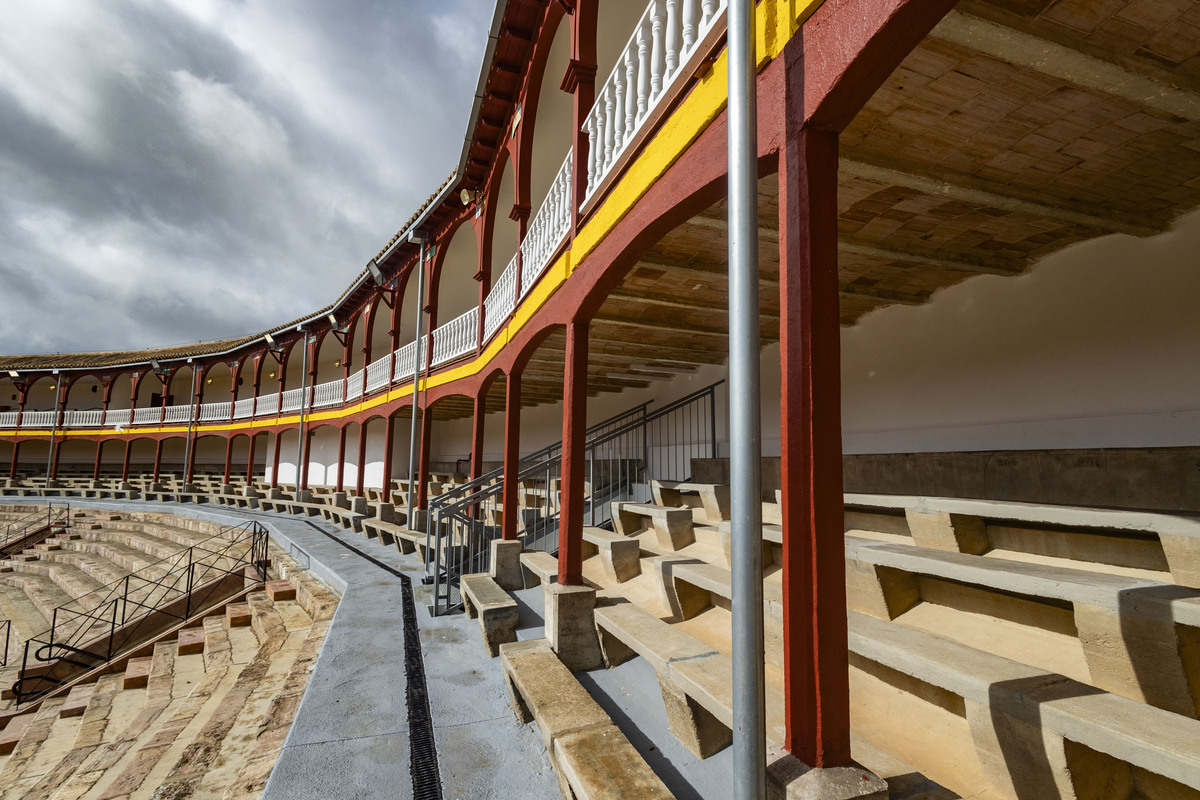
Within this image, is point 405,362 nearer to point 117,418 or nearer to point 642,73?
point 642,73

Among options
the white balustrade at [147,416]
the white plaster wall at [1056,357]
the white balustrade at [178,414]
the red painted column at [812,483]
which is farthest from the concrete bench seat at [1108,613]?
the white balustrade at [147,416]

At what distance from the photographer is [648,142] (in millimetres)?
3777

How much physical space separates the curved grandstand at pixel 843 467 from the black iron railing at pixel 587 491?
0.37 ft

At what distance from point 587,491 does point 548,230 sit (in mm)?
4531

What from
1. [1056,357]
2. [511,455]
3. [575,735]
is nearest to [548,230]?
[511,455]

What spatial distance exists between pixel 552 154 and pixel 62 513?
25090mm

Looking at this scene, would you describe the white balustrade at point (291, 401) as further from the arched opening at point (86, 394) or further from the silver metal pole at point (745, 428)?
the silver metal pole at point (745, 428)

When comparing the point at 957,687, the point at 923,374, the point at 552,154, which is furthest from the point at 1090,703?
the point at 552,154

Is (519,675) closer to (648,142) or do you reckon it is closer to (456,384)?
(648,142)

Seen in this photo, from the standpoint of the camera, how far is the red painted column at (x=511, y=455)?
694 cm

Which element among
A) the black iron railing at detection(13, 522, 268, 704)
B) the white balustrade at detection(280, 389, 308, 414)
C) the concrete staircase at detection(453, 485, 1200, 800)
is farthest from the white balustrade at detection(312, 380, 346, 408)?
the concrete staircase at detection(453, 485, 1200, 800)

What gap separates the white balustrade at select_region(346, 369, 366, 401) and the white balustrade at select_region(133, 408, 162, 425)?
14.2m

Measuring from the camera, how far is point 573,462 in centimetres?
499

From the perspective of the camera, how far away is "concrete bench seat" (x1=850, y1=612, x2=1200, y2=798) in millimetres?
1677
